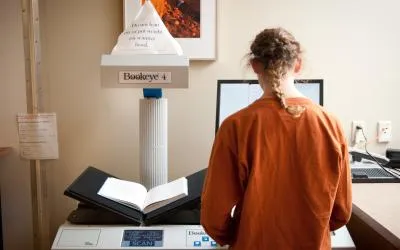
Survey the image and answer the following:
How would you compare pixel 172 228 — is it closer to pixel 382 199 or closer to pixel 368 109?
pixel 382 199

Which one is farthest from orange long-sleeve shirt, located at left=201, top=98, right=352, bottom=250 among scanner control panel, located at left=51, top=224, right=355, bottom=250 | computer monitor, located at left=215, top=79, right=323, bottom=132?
computer monitor, located at left=215, top=79, right=323, bottom=132

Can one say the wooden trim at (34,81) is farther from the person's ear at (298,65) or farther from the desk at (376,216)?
the desk at (376,216)

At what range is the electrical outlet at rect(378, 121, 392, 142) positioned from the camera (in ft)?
6.40

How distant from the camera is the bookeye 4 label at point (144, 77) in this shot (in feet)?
4.17

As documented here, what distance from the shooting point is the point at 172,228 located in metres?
1.25

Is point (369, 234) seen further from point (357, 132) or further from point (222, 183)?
point (357, 132)

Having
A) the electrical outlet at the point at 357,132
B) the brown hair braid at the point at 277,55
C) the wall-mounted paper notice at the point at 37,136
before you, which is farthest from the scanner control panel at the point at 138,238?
the electrical outlet at the point at 357,132

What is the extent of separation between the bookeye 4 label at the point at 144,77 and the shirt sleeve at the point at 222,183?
14.2 inches

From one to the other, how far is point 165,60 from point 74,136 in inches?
33.5

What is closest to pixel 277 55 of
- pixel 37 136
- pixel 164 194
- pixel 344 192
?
pixel 344 192

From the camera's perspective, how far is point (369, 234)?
123 centimetres

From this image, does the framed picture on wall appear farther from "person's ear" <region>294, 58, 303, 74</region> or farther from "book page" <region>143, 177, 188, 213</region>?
"person's ear" <region>294, 58, 303, 74</region>

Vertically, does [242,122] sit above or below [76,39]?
below

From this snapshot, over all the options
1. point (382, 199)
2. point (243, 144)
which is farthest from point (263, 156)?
point (382, 199)
